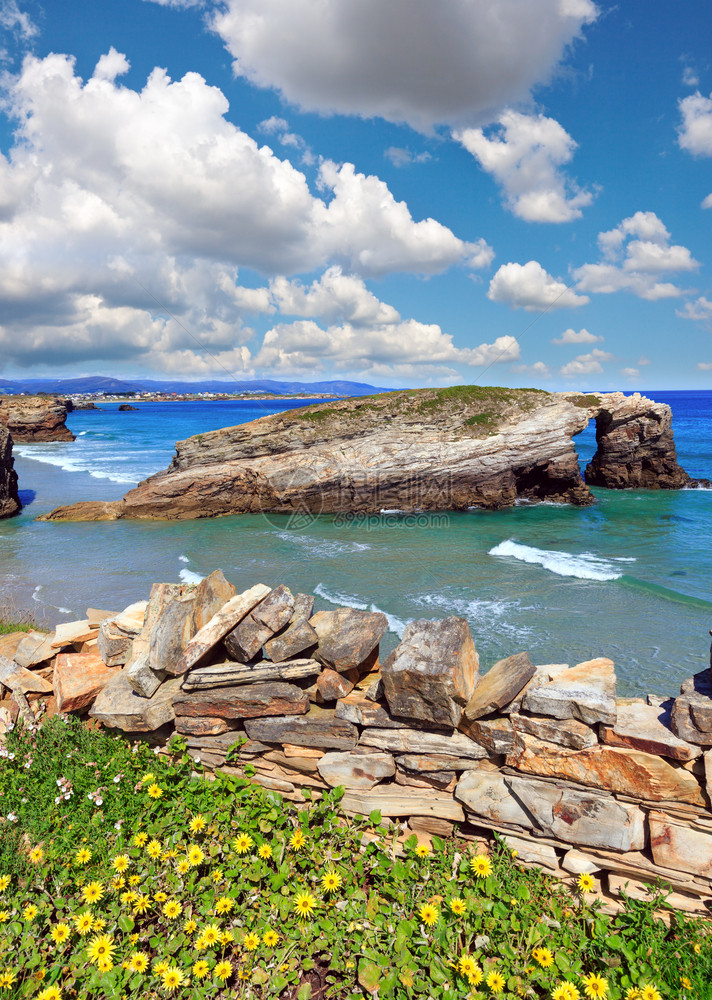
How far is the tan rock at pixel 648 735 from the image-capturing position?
4.04 meters

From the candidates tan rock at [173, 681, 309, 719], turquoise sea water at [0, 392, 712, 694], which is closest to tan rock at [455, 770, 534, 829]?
tan rock at [173, 681, 309, 719]

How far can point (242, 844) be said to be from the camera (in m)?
4.28

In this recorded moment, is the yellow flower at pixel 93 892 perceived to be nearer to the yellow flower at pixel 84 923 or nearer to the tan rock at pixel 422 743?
the yellow flower at pixel 84 923

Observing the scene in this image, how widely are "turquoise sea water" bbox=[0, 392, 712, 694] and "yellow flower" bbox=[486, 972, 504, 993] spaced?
7.75 m

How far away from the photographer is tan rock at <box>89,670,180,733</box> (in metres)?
5.10

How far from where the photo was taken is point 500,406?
3350 centimetres

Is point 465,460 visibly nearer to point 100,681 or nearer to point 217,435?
point 217,435

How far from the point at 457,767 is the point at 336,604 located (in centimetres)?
1025

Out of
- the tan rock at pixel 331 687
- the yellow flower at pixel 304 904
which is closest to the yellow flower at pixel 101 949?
the yellow flower at pixel 304 904

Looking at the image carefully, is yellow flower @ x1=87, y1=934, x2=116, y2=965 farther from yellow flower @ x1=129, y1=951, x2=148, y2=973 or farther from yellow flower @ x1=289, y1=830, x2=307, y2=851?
yellow flower @ x1=289, y1=830, x2=307, y2=851

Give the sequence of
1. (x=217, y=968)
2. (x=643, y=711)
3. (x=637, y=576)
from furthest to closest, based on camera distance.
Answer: (x=637, y=576) → (x=643, y=711) → (x=217, y=968)

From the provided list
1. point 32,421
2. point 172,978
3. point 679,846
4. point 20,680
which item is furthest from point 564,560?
point 32,421

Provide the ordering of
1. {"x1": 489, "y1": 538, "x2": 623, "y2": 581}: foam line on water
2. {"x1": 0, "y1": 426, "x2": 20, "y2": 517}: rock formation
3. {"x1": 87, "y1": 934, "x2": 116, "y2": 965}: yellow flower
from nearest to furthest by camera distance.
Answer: {"x1": 87, "y1": 934, "x2": 116, "y2": 965}: yellow flower → {"x1": 489, "y1": 538, "x2": 623, "y2": 581}: foam line on water → {"x1": 0, "y1": 426, "x2": 20, "y2": 517}: rock formation

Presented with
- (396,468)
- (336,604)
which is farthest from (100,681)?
(396,468)
